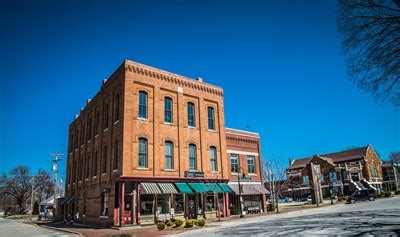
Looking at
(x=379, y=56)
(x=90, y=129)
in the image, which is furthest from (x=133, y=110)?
(x=379, y=56)

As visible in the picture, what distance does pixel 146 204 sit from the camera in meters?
26.1

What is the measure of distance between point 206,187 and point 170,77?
Result: 1063 centimetres

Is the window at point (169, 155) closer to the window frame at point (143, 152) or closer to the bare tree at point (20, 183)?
the window frame at point (143, 152)

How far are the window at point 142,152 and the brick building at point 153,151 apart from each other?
81 mm

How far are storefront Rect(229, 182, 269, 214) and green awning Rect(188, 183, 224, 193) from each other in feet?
9.49

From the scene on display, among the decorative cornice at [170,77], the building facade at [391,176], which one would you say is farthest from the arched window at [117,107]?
the building facade at [391,176]

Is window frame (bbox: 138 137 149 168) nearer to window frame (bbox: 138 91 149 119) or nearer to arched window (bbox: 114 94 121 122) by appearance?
window frame (bbox: 138 91 149 119)

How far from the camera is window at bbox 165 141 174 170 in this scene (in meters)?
28.3

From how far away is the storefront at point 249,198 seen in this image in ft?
111

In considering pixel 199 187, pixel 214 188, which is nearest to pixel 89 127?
pixel 199 187

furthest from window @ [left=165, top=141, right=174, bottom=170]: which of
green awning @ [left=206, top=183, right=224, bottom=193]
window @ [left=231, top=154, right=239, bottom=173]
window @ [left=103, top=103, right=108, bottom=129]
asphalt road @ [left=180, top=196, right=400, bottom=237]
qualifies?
window @ [left=231, top=154, right=239, bottom=173]

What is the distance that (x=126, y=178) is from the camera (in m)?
25.0

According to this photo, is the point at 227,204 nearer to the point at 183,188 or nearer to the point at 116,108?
the point at 183,188

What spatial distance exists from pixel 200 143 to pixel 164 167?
492cm
